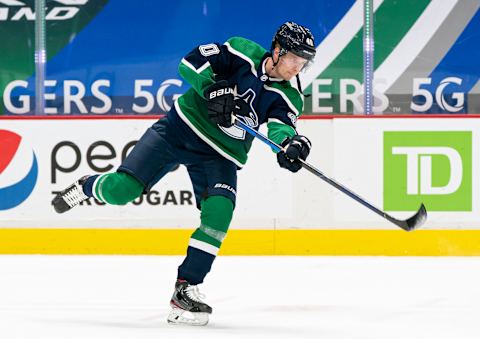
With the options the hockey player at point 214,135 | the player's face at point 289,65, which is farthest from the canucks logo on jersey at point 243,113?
the player's face at point 289,65

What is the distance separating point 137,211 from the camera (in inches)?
215

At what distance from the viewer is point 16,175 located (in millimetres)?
5496

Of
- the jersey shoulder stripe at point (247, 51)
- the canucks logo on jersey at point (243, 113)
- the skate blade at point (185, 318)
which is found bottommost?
the skate blade at point (185, 318)

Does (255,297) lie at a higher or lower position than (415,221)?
lower

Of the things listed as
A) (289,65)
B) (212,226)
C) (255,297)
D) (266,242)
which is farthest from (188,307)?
(266,242)

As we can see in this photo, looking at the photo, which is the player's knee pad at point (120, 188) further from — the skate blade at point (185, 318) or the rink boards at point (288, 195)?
the rink boards at point (288, 195)

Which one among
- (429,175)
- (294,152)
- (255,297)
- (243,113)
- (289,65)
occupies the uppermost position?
(289,65)

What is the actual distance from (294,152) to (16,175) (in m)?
2.68

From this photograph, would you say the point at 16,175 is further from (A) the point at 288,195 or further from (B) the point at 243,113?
(B) the point at 243,113

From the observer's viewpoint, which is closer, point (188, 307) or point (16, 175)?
point (188, 307)

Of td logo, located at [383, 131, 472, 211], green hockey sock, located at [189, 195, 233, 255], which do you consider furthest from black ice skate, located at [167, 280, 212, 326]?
td logo, located at [383, 131, 472, 211]

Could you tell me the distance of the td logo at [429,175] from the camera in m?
5.36

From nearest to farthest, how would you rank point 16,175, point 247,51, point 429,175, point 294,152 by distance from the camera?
1. point 294,152
2. point 247,51
3. point 429,175
4. point 16,175

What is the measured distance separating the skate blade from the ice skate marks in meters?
2.42
